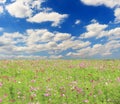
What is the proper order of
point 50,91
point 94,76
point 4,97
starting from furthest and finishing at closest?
1. point 94,76
2. point 50,91
3. point 4,97

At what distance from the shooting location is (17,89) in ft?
45.5

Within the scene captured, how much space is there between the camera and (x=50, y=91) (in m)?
13.7

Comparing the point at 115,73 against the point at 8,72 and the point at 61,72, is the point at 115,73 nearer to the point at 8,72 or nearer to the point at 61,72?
the point at 61,72

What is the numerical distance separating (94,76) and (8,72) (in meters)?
5.92

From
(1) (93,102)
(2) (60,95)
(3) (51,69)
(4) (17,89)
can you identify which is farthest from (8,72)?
(1) (93,102)

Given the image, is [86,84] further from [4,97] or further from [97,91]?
[4,97]

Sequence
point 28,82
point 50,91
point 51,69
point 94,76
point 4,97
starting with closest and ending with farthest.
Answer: point 4,97 → point 50,91 → point 28,82 → point 94,76 → point 51,69

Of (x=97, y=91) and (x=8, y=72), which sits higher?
(x=8, y=72)

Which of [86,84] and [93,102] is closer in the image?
[93,102]

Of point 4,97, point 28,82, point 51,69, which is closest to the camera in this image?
point 4,97

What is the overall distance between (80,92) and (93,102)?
980mm

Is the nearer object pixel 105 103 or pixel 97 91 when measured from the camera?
pixel 105 103

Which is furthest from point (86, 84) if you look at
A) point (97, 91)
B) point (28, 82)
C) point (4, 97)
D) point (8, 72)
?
point (8, 72)

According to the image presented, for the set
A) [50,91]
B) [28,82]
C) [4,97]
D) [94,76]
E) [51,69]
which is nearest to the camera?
[4,97]
